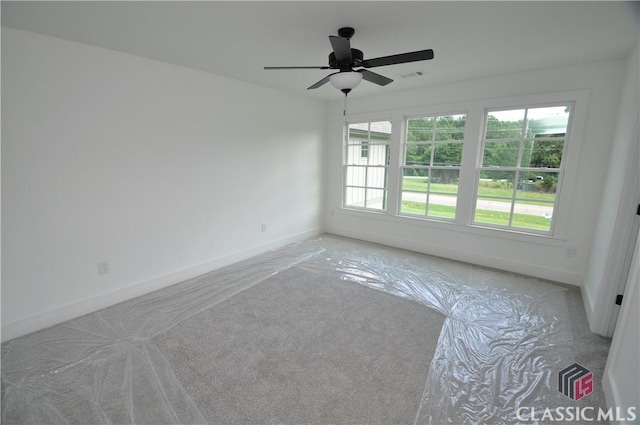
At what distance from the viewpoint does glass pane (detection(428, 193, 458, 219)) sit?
14.3 feet

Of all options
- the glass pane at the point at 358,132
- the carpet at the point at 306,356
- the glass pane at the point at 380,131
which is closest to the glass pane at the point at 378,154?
the glass pane at the point at 380,131

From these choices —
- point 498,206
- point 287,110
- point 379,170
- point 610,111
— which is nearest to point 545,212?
point 498,206

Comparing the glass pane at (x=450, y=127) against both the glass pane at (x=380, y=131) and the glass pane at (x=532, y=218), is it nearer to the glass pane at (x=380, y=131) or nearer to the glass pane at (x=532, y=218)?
the glass pane at (x=380, y=131)

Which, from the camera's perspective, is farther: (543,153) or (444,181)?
(444,181)

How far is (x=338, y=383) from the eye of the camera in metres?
1.93

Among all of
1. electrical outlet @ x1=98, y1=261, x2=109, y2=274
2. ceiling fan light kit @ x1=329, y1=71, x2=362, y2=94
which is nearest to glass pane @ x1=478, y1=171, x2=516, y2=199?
ceiling fan light kit @ x1=329, y1=71, x2=362, y2=94

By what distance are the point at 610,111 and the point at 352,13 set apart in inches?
122

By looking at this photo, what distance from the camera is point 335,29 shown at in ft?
7.52

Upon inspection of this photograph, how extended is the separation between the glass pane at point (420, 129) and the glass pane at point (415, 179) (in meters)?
0.49

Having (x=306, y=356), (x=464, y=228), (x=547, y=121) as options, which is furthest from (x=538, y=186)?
(x=306, y=356)

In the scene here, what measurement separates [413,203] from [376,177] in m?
0.90

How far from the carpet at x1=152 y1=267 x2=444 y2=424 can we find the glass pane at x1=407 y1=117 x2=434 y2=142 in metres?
2.68

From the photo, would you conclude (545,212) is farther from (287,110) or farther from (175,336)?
(175,336)

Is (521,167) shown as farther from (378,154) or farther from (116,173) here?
(116,173)
